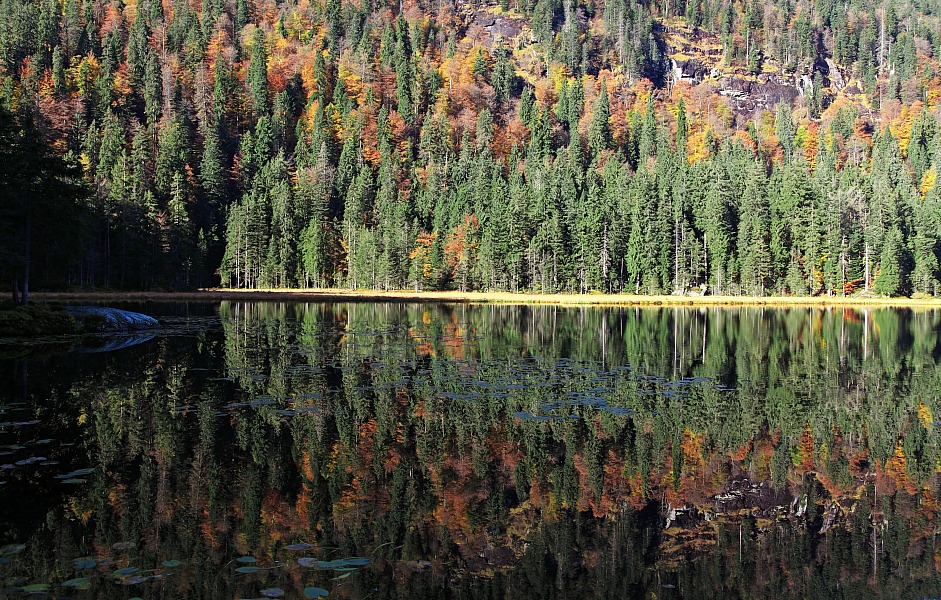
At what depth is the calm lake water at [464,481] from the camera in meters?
9.66

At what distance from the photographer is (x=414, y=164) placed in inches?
5605

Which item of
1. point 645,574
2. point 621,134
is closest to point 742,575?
point 645,574

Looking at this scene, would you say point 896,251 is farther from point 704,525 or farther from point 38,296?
point 38,296

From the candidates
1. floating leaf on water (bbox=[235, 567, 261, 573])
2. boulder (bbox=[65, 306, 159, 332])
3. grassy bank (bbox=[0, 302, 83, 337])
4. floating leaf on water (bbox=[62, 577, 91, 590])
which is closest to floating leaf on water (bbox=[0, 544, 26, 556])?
floating leaf on water (bbox=[62, 577, 91, 590])

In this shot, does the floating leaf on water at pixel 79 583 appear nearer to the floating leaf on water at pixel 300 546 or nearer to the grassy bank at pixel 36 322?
the floating leaf on water at pixel 300 546

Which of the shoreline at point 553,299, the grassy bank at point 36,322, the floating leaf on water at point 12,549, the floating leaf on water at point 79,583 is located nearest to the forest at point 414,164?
the shoreline at point 553,299

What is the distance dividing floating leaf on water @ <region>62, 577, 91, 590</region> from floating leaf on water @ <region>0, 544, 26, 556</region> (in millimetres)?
1529

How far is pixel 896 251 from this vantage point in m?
94.5

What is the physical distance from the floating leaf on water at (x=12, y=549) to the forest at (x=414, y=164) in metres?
38.7

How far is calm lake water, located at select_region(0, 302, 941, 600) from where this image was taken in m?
9.66

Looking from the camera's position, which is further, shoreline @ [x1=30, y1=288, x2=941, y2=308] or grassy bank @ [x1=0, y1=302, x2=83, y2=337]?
shoreline @ [x1=30, y1=288, x2=941, y2=308]

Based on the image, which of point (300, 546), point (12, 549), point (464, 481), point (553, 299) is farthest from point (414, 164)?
point (12, 549)

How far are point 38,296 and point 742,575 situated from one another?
265 feet

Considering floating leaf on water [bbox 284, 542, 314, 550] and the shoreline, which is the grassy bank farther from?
the shoreline
